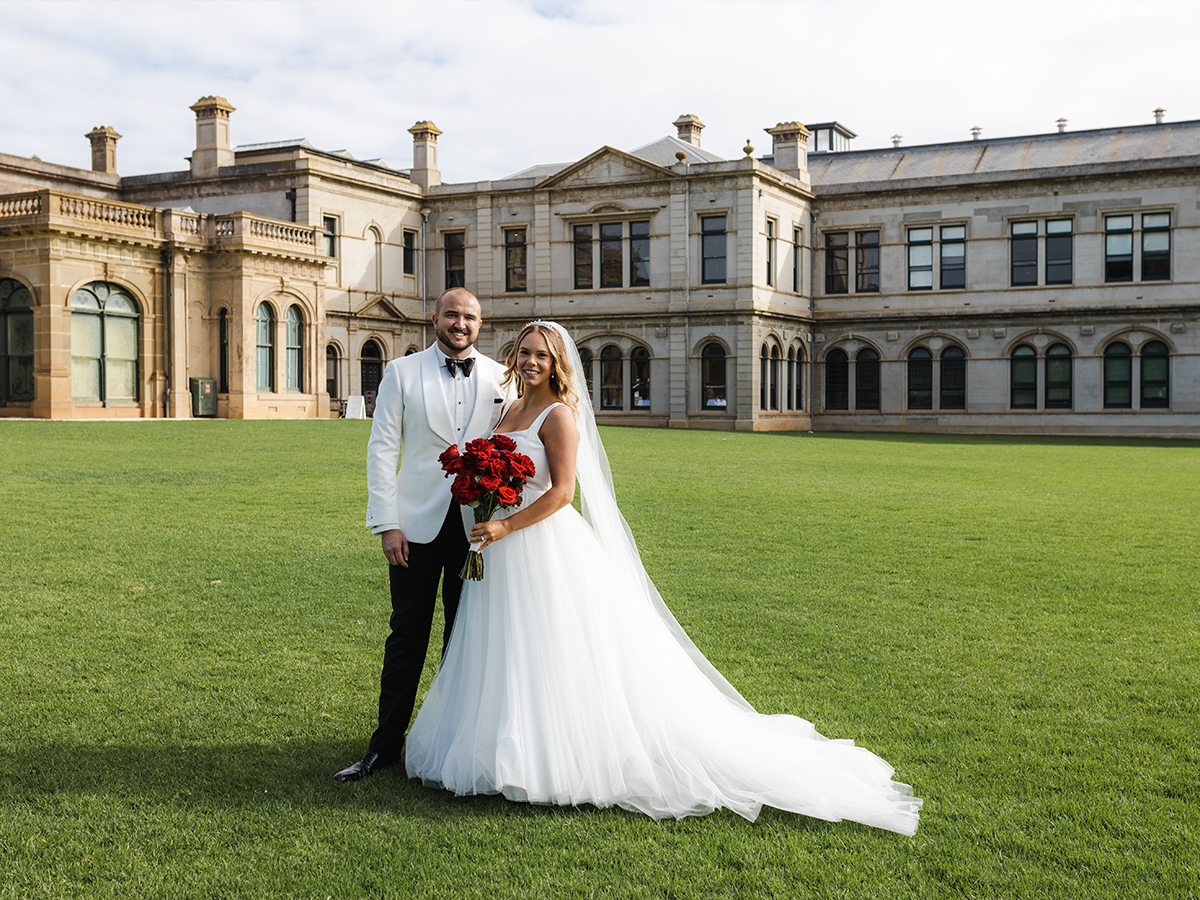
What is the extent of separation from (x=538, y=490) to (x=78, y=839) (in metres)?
2.39

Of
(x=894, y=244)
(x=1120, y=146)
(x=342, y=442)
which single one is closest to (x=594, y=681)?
(x=342, y=442)

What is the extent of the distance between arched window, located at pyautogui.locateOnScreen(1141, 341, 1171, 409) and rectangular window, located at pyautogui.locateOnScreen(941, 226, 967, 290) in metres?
7.07

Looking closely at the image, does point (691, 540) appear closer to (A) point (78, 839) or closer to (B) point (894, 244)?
(A) point (78, 839)

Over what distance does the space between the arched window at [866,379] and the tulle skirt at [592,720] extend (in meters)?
40.3

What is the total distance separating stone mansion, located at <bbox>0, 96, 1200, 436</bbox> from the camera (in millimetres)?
40250

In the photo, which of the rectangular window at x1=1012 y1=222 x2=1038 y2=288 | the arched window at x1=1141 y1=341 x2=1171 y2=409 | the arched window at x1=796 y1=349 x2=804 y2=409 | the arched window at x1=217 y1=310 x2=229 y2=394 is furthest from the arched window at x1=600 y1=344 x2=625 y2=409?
the arched window at x1=1141 y1=341 x2=1171 y2=409

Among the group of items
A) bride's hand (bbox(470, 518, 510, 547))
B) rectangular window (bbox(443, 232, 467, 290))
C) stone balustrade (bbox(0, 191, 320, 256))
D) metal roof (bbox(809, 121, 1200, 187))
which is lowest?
bride's hand (bbox(470, 518, 510, 547))

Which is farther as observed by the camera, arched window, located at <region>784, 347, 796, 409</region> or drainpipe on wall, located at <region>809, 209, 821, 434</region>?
drainpipe on wall, located at <region>809, 209, 821, 434</region>

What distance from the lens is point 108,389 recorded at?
3256cm

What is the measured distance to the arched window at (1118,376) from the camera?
40.7m

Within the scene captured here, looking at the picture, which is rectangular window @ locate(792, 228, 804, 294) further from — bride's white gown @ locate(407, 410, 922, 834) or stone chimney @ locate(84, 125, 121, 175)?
bride's white gown @ locate(407, 410, 922, 834)

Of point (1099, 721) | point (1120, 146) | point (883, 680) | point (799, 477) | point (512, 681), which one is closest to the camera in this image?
point (512, 681)

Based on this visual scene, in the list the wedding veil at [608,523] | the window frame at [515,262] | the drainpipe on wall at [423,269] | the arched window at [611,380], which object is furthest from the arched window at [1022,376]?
the wedding veil at [608,523]

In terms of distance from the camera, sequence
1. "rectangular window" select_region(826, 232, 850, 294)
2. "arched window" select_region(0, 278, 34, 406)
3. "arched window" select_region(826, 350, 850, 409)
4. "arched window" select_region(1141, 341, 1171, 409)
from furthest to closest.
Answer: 1. "arched window" select_region(826, 350, 850, 409)
2. "rectangular window" select_region(826, 232, 850, 294)
3. "arched window" select_region(1141, 341, 1171, 409)
4. "arched window" select_region(0, 278, 34, 406)
